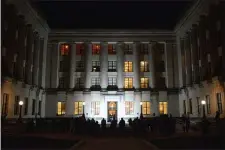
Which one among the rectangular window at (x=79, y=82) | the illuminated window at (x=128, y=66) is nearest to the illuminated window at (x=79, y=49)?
the rectangular window at (x=79, y=82)

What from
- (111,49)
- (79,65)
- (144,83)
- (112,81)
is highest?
(111,49)

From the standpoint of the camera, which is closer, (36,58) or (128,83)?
(36,58)

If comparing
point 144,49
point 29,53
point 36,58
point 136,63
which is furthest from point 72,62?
point 144,49

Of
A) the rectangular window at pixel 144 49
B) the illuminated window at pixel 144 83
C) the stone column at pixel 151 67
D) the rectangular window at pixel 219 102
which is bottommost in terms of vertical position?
the rectangular window at pixel 219 102

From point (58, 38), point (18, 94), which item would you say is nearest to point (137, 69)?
point (58, 38)

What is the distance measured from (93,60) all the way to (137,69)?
6.98 meters

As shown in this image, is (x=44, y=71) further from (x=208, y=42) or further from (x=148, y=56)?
(x=208, y=42)

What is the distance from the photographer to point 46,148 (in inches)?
432

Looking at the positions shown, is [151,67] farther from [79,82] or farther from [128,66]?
[79,82]

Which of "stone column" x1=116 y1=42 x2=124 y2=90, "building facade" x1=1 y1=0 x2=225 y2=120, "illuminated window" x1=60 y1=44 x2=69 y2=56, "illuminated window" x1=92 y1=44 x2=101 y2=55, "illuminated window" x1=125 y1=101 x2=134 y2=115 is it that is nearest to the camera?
"building facade" x1=1 y1=0 x2=225 y2=120

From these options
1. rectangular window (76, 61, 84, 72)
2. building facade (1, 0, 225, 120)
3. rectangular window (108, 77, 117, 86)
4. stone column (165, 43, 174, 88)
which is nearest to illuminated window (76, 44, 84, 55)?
building facade (1, 0, 225, 120)

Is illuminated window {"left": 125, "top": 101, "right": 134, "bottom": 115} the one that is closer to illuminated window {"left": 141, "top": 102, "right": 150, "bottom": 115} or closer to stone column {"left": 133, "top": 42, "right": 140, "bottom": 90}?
illuminated window {"left": 141, "top": 102, "right": 150, "bottom": 115}

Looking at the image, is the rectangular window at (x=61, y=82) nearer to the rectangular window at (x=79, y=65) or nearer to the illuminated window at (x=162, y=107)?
the rectangular window at (x=79, y=65)

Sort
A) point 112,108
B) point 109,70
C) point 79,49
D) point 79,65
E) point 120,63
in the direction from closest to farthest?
point 112,108, point 120,63, point 109,70, point 79,65, point 79,49
